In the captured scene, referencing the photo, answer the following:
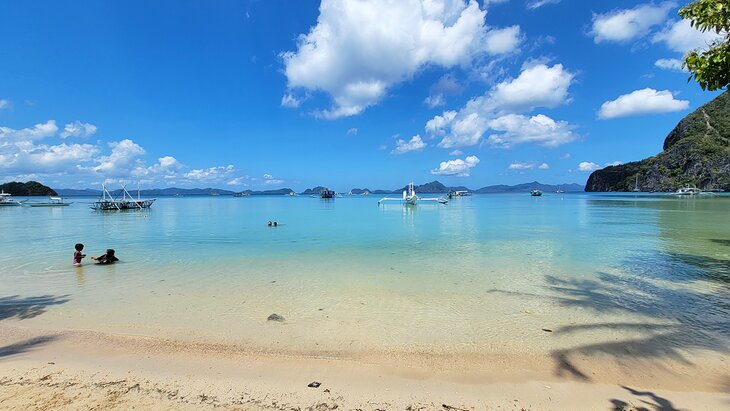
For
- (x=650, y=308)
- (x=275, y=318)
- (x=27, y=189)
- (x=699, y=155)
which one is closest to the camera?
(x=275, y=318)

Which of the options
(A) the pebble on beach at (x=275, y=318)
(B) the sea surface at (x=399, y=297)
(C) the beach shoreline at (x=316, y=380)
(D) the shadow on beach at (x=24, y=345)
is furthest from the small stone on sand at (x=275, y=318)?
(D) the shadow on beach at (x=24, y=345)

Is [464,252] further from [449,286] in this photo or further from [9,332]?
[9,332]

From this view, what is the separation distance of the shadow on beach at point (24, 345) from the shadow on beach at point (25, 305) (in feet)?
7.09

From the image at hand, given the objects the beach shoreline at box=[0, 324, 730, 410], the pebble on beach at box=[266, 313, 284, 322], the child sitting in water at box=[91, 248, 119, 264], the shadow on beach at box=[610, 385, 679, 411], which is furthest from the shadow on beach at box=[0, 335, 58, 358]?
the shadow on beach at box=[610, 385, 679, 411]

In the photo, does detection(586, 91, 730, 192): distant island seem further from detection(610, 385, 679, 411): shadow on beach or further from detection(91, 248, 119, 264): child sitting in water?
detection(91, 248, 119, 264): child sitting in water

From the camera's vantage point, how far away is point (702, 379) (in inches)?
206

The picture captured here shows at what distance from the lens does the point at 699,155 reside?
141750 mm

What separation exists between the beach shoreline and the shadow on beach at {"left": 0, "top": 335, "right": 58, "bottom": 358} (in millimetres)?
18

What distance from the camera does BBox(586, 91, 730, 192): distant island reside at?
13675cm

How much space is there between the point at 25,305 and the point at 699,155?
198m

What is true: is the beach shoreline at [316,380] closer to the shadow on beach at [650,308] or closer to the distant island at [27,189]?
the shadow on beach at [650,308]

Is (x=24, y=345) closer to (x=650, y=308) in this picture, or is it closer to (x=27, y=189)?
(x=650, y=308)

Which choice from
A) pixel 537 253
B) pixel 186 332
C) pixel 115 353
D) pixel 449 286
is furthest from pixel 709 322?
pixel 115 353

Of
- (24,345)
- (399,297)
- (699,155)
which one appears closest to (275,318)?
(399,297)
